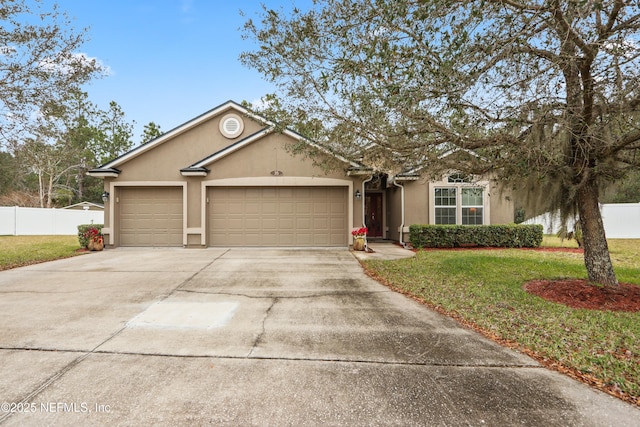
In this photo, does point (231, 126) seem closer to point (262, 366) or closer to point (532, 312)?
point (262, 366)

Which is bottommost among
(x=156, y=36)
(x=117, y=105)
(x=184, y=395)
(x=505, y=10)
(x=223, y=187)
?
(x=184, y=395)

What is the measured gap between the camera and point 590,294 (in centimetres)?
527

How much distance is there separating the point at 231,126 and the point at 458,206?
1020 cm

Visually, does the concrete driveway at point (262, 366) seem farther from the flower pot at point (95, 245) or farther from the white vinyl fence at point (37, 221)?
the white vinyl fence at point (37, 221)

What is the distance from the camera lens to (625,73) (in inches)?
171

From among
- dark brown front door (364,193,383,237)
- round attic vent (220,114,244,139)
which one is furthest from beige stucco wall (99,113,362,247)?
dark brown front door (364,193,383,237)

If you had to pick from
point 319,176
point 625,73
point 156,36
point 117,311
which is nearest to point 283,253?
point 319,176

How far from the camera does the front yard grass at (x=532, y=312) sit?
3.07 metres

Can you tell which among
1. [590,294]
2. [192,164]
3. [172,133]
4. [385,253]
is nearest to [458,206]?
[385,253]

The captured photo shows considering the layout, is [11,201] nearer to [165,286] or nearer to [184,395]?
[165,286]

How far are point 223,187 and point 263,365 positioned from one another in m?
9.67

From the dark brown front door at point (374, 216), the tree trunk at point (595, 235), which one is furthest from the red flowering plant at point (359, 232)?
the tree trunk at point (595, 235)

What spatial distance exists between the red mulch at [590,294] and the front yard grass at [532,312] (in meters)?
0.27

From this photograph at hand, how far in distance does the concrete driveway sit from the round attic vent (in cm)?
924
